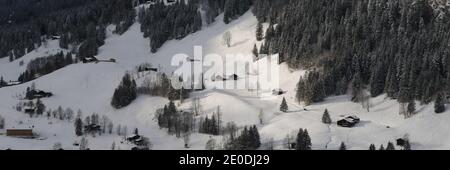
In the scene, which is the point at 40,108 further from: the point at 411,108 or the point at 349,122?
the point at 411,108

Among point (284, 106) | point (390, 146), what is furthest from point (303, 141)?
point (284, 106)

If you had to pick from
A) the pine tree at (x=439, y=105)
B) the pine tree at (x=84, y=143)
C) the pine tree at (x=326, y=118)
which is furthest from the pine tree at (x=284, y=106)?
the pine tree at (x=84, y=143)

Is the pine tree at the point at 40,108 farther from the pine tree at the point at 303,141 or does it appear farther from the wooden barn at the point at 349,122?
the wooden barn at the point at 349,122

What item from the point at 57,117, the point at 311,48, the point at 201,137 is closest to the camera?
the point at 201,137

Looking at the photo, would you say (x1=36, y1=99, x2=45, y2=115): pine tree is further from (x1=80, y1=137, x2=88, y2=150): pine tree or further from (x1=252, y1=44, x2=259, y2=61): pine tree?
(x1=252, y1=44, x2=259, y2=61): pine tree

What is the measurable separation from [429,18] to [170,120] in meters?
58.5

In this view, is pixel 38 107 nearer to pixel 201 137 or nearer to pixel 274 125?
pixel 201 137

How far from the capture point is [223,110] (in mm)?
131750

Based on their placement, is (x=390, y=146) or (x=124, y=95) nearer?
(x=390, y=146)

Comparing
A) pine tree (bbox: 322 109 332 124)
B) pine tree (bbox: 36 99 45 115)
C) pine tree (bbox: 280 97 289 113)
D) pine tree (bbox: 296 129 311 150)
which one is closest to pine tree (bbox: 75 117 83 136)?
pine tree (bbox: 36 99 45 115)

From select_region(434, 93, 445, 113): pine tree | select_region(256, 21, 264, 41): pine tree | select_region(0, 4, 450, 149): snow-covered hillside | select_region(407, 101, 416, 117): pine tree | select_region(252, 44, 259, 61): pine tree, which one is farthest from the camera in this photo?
select_region(256, 21, 264, 41): pine tree

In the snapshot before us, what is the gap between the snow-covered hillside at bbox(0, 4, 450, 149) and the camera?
112 m

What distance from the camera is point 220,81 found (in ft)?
498
